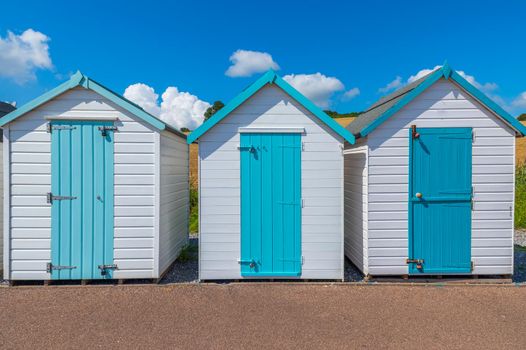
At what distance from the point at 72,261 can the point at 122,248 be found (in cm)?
85

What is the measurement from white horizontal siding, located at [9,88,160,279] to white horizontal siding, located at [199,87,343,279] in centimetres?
96

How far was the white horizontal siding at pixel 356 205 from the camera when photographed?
6086 millimetres

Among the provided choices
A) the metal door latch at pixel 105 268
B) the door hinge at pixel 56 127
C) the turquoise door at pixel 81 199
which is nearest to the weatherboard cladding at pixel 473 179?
the metal door latch at pixel 105 268

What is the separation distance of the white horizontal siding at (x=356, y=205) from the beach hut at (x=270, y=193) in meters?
0.50

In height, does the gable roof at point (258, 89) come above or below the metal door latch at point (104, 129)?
above

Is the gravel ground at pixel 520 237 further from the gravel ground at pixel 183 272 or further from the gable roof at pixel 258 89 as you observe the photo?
the gravel ground at pixel 183 272

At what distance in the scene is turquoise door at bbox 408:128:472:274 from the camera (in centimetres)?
588

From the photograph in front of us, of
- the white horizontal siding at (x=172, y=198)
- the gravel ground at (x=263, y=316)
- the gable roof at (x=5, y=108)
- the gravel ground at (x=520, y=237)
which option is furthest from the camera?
the gravel ground at (x=520, y=237)

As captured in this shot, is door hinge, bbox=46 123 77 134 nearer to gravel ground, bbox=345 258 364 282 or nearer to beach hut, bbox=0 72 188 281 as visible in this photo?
beach hut, bbox=0 72 188 281

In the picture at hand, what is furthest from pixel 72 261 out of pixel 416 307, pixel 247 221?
pixel 416 307

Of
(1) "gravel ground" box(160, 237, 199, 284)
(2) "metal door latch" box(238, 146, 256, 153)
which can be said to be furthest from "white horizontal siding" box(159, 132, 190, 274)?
(2) "metal door latch" box(238, 146, 256, 153)

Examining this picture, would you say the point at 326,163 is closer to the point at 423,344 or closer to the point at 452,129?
the point at 452,129

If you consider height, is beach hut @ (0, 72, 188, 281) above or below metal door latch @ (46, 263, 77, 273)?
above

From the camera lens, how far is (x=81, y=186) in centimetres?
571
